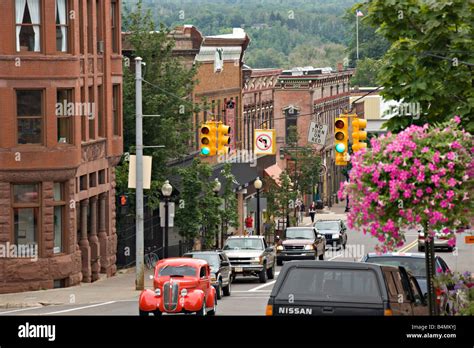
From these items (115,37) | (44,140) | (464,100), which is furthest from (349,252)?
(464,100)

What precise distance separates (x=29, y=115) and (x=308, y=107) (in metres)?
63.7

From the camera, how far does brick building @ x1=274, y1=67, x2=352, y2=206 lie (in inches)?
4043

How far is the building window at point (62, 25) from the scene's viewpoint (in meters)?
41.8

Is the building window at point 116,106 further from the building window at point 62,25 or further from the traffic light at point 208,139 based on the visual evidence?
the traffic light at point 208,139

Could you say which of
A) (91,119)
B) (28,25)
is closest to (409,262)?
(28,25)

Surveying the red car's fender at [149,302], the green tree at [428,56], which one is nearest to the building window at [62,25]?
the red car's fender at [149,302]

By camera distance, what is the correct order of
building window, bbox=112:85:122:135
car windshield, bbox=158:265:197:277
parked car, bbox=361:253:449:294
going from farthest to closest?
building window, bbox=112:85:122:135, car windshield, bbox=158:265:197:277, parked car, bbox=361:253:449:294

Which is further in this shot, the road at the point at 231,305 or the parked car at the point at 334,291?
the road at the point at 231,305

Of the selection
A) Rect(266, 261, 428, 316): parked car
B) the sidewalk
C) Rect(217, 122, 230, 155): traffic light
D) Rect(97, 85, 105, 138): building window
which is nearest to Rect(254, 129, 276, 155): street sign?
Rect(97, 85, 105, 138): building window

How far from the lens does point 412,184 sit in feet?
61.8

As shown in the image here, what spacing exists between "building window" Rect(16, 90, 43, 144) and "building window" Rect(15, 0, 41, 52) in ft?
4.94

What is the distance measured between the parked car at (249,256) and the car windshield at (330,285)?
83.0 feet

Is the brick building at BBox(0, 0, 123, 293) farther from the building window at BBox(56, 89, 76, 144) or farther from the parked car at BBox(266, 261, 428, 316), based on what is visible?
the parked car at BBox(266, 261, 428, 316)
